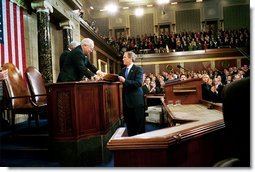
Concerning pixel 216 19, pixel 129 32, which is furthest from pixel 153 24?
pixel 216 19

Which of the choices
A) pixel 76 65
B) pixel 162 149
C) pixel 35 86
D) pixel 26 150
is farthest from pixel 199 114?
pixel 35 86

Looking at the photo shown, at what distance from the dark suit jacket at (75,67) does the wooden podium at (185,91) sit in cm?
112

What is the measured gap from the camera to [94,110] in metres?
2.52

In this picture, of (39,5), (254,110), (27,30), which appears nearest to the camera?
(254,110)

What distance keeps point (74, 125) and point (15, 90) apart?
41.9 inches

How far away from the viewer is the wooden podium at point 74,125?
7.67ft

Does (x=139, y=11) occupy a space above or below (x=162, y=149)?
above

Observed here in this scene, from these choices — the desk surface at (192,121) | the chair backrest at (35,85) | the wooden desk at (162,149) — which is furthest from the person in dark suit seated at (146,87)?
the wooden desk at (162,149)

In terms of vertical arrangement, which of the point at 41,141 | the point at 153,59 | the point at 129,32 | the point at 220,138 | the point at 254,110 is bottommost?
the point at 41,141

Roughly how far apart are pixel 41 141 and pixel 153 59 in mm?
9491

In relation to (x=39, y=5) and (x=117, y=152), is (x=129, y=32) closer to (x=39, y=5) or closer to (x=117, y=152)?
(x=39, y=5)

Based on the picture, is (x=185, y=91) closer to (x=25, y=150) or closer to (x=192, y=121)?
(x=192, y=121)

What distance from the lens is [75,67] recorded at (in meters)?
2.78

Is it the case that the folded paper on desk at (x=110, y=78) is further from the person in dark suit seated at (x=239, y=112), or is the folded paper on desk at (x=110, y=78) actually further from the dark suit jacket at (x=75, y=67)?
the person in dark suit seated at (x=239, y=112)
